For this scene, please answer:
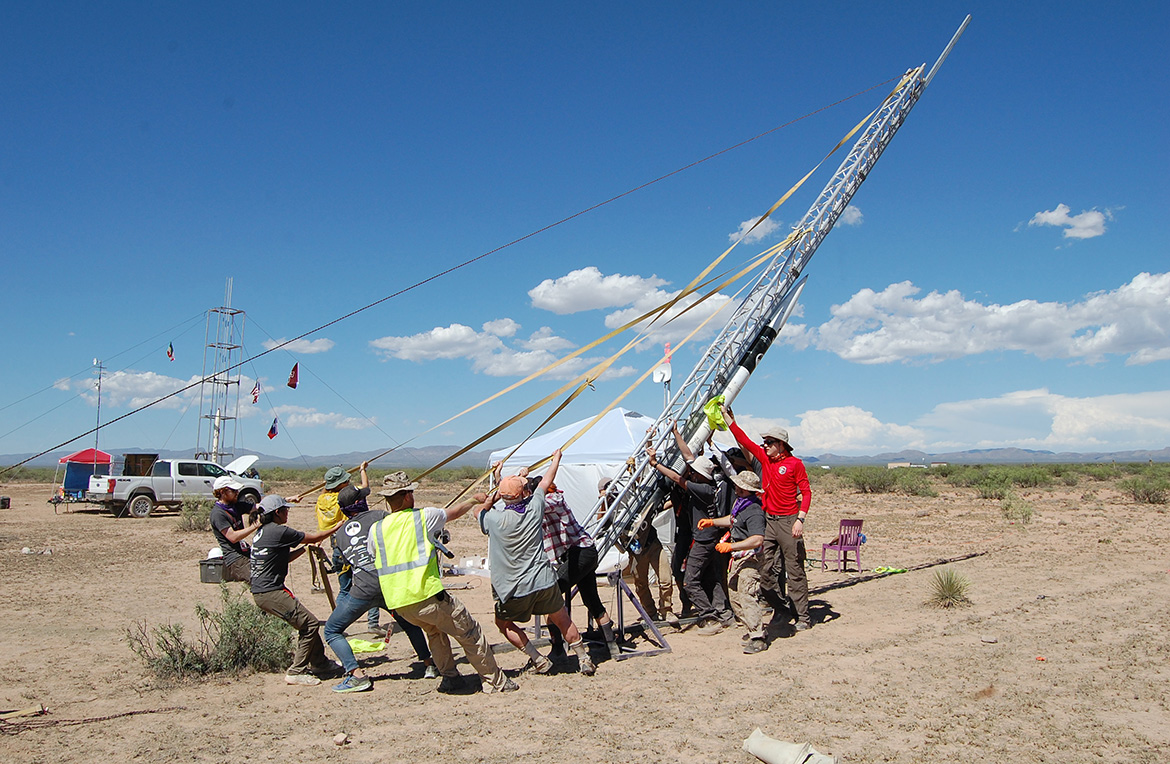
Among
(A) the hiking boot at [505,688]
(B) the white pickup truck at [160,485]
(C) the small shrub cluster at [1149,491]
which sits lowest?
(A) the hiking boot at [505,688]

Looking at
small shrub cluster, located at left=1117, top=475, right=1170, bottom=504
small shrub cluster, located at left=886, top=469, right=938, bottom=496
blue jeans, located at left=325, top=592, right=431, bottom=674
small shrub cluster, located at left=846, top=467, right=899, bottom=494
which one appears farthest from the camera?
small shrub cluster, located at left=846, top=467, right=899, bottom=494

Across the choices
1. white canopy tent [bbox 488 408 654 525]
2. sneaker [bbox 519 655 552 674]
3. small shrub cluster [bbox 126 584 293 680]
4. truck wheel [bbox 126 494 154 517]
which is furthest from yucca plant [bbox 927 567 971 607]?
truck wheel [bbox 126 494 154 517]

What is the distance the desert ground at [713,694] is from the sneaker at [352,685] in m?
0.08

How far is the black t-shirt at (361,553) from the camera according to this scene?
5.91 meters

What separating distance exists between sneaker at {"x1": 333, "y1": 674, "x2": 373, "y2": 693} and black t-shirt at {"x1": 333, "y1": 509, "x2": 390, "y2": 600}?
0.64m

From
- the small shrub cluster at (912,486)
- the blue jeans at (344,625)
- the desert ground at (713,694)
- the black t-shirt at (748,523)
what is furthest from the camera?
the small shrub cluster at (912,486)

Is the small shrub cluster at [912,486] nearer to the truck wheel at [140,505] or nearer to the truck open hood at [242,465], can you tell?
the truck open hood at [242,465]

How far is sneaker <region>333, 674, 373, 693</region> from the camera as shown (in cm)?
591

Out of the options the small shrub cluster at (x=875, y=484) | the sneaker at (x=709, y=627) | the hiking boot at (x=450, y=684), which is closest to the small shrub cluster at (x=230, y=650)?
the hiking boot at (x=450, y=684)

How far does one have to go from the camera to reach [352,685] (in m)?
5.92

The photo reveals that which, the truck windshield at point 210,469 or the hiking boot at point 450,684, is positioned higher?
the truck windshield at point 210,469

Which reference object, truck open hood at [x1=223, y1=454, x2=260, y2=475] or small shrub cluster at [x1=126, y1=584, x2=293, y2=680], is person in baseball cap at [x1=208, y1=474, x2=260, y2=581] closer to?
small shrub cluster at [x1=126, y1=584, x2=293, y2=680]

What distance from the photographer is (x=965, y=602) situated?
8.64m

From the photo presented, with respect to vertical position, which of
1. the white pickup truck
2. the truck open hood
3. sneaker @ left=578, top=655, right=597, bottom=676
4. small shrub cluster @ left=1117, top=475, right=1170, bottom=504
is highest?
the truck open hood
